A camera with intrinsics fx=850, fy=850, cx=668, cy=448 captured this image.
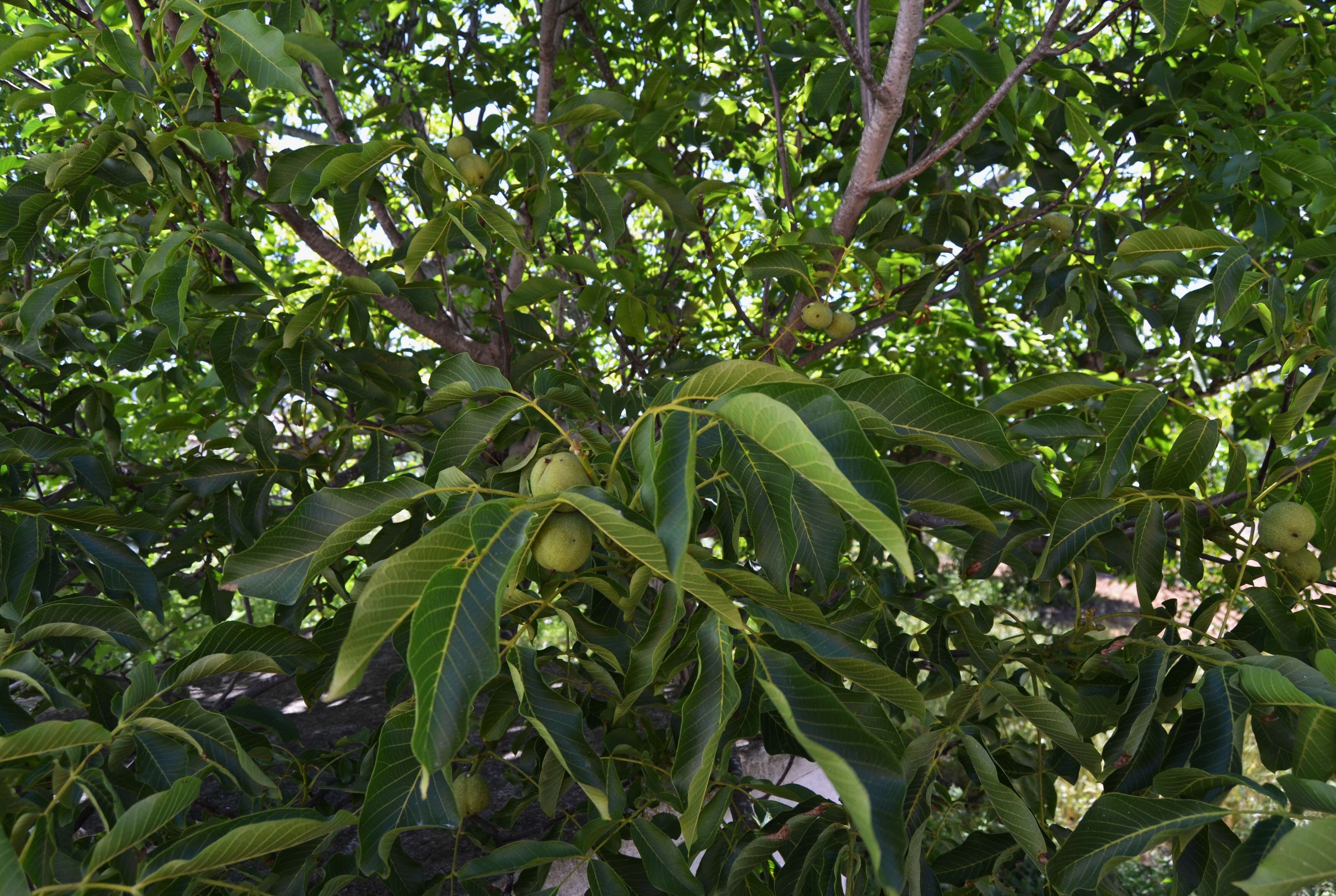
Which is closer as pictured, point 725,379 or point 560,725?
point 725,379

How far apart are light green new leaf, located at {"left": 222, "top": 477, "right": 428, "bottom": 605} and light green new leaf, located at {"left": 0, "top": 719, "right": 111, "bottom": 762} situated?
0.64ft

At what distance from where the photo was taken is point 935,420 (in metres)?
1.00

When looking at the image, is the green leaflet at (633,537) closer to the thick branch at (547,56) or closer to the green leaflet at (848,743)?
the green leaflet at (848,743)

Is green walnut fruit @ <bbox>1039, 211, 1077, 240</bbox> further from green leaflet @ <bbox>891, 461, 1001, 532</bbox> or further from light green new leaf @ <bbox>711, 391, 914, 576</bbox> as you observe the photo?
light green new leaf @ <bbox>711, 391, 914, 576</bbox>

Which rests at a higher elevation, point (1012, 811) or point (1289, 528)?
point (1289, 528)

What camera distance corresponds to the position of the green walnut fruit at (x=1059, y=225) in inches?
86.7

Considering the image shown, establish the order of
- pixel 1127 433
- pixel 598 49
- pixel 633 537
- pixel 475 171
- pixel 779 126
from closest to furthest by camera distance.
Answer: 1. pixel 633 537
2. pixel 1127 433
3. pixel 475 171
4. pixel 779 126
5. pixel 598 49

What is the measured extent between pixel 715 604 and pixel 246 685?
3.65 metres

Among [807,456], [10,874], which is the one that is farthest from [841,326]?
[10,874]

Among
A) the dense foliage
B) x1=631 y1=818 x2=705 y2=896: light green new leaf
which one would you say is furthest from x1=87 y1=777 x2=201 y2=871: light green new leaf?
x1=631 y1=818 x2=705 y2=896: light green new leaf

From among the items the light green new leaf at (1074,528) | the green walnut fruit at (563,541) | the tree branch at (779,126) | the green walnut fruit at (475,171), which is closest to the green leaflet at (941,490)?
the light green new leaf at (1074,528)

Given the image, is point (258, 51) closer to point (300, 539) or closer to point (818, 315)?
point (300, 539)

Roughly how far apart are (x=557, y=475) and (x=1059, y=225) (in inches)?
68.1

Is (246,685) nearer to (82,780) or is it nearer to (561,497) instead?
(82,780)
